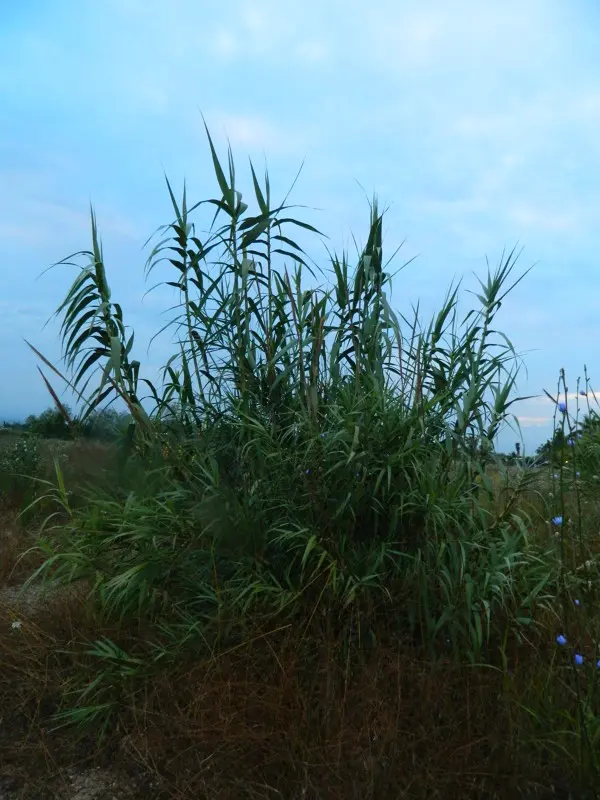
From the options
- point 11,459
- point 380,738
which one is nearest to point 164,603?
point 380,738

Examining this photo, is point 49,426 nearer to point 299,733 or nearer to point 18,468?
point 18,468

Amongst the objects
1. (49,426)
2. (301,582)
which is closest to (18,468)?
(49,426)

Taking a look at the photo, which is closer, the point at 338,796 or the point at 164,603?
the point at 338,796

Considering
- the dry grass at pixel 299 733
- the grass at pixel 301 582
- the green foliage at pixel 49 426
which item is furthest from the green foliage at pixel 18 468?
the dry grass at pixel 299 733

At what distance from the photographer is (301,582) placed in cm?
306

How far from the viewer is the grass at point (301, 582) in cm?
251

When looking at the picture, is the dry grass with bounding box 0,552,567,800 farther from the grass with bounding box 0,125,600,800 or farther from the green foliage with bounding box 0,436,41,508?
the green foliage with bounding box 0,436,41,508

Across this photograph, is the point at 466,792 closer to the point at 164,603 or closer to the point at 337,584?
the point at 337,584

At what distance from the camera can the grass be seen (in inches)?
98.7

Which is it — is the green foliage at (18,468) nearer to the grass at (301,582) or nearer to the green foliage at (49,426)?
the green foliage at (49,426)

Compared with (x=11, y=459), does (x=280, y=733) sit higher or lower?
lower

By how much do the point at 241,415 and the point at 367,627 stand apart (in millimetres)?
1233

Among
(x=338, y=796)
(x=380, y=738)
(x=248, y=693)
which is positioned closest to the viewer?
(x=338, y=796)

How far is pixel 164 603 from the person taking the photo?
130 inches
